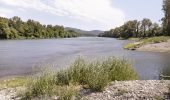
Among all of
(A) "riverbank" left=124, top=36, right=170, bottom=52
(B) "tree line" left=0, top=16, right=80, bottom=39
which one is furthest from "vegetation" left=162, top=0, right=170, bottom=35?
(B) "tree line" left=0, top=16, right=80, bottom=39

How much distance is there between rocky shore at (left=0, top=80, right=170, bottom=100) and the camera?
12844 mm

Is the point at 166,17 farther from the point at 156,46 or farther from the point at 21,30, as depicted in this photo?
the point at 21,30

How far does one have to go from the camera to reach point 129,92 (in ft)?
43.9

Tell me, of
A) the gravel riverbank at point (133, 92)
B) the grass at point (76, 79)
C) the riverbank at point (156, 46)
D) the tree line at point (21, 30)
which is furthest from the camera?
the tree line at point (21, 30)

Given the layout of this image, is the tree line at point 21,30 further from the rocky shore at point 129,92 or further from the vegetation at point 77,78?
the rocky shore at point 129,92

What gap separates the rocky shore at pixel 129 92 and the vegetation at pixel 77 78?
41 cm

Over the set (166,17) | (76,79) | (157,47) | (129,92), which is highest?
(166,17)

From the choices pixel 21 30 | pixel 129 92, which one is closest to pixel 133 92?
pixel 129 92

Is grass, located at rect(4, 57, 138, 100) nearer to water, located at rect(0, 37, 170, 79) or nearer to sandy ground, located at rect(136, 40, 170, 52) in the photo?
water, located at rect(0, 37, 170, 79)

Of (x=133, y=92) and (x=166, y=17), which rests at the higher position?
(x=166, y=17)

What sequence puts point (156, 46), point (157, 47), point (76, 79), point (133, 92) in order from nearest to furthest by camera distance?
1. point (133, 92)
2. point (76, 79)
3. point (157, 47)
4. point (156, 46)

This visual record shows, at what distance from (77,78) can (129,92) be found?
3.06 meters

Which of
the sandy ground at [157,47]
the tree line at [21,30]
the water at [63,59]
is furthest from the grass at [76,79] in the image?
the tree line at [21,30]

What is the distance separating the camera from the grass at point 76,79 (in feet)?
44.5
